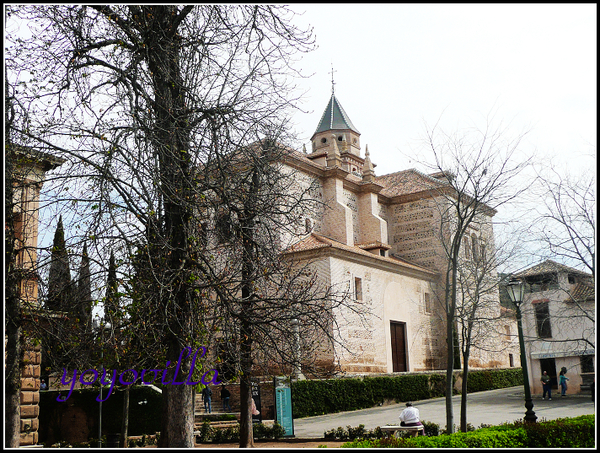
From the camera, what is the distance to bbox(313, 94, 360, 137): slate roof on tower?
5084 centimetres

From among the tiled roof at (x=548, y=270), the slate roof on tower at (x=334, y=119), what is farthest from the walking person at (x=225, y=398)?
the slate roof on tower at (x=334, y=119)

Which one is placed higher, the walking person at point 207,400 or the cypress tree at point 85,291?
the cypress tree at point 85,291

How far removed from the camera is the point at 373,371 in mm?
29750

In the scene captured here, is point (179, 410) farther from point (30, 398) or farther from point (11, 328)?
point (30, 398)

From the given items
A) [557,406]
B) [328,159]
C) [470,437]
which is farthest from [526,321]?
[470,437]

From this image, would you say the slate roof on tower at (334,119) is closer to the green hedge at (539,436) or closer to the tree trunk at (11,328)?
the green hedge at (539,436)

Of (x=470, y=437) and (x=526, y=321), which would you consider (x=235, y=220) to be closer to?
(x=470, y=437)

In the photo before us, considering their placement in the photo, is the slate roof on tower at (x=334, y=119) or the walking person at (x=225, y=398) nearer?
the walking person at (x=225, y=398)

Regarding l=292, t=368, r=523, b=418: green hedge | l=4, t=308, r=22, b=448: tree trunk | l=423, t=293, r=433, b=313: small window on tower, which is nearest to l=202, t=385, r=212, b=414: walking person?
l=292, t=368, r=523, b=418: green hedge

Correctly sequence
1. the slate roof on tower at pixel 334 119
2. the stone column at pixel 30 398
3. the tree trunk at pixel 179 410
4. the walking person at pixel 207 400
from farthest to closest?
1. the slate roof on tower at pixel 334 119
2. the walking person at pixel 207 400
3. the stone column at pixel 30 398
4. the tree trunk at pixel 179 410

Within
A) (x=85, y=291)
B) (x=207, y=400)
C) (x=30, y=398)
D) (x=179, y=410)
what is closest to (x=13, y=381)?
(x=85, y=291)

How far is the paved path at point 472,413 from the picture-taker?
65.1 feet

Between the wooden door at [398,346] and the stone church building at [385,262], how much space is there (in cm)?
5

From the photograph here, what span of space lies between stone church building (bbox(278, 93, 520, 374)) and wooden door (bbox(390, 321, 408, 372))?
54mm
